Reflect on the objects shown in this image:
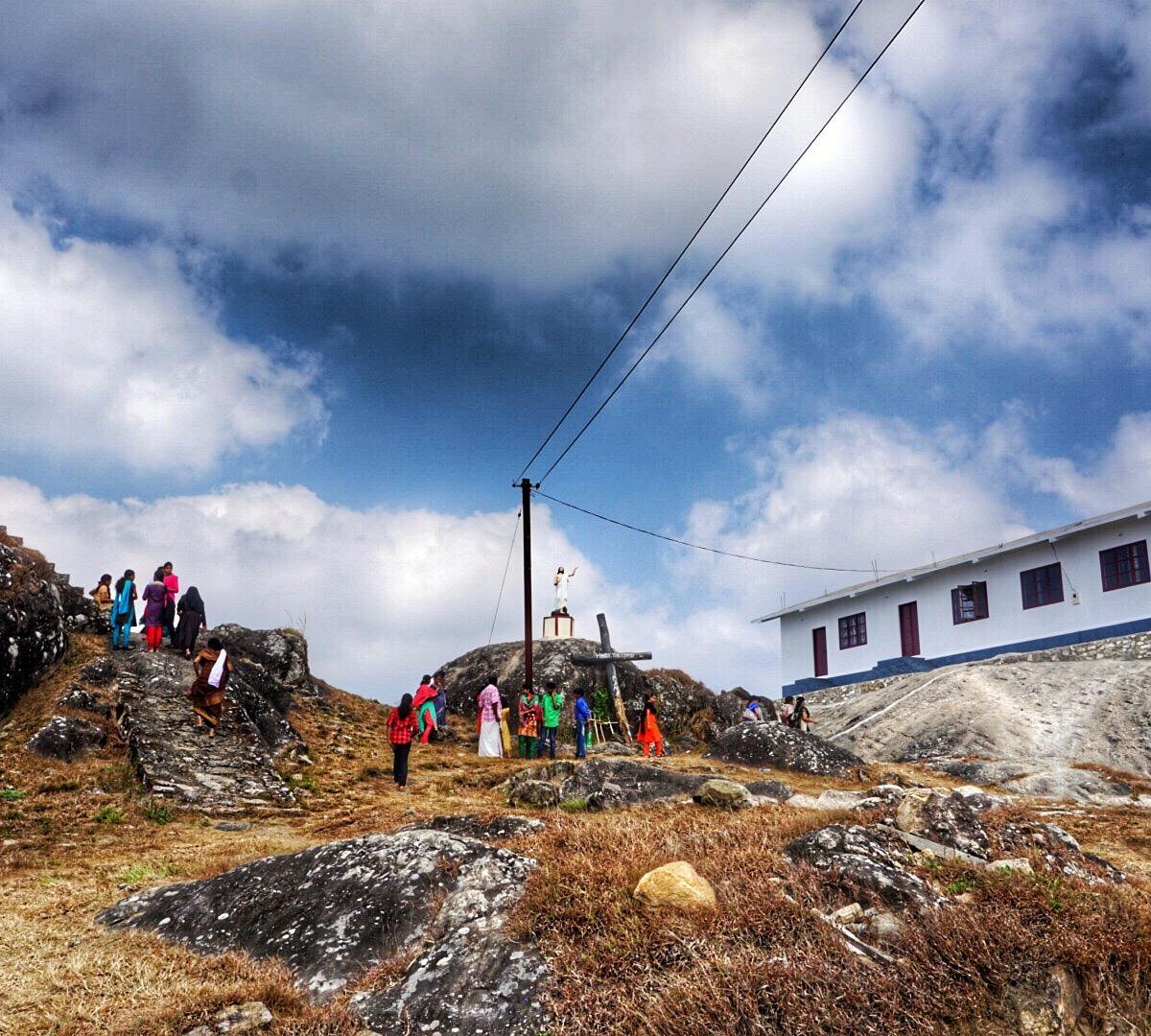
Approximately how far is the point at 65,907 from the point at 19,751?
27.9ft

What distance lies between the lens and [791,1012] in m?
4.76

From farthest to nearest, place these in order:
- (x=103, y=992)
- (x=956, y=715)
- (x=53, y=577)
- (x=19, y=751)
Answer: (x=956, y=715) < (x=53, y=577) < (x=19, y=751) < (x=103, y=992)

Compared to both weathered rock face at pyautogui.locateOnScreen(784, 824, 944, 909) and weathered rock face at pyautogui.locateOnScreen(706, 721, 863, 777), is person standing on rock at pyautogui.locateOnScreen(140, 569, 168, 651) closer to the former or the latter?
weathered rock face at pyautogui.locateOnScreen(706, 721, 863, 777)

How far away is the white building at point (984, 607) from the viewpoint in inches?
1121

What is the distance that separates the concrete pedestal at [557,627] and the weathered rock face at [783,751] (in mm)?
9762

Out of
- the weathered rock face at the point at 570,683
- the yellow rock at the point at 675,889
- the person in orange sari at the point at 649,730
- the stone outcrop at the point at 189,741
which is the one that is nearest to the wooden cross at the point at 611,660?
the weathered rock face at the point at 570,683

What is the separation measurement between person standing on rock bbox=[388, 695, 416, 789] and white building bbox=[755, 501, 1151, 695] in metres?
24.2

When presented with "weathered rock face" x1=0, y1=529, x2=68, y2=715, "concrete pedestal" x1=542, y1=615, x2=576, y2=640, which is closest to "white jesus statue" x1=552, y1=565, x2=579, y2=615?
"concrete pedestal" x1=542, y1=615, x2=576, y2=640

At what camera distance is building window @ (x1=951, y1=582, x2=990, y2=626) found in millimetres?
32750

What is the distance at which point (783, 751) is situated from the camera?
21641 millimetres

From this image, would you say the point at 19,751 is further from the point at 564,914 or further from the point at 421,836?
the point at 564,914

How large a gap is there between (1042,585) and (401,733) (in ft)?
82.1

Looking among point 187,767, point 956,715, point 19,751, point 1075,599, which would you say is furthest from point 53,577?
point 1075,599

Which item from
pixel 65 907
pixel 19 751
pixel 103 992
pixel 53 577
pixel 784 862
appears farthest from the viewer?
pixel 53 577
